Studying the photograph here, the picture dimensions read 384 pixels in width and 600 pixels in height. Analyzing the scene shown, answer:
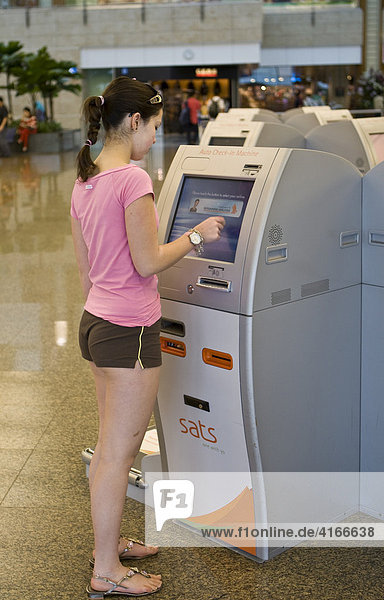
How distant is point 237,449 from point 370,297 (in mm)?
789

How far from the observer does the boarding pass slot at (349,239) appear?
116 inches

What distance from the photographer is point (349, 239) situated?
2.97 m

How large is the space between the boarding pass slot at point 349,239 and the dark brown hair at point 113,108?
0.88 meters

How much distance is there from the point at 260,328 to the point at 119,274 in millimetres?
530

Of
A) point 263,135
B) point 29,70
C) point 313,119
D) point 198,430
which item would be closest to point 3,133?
point 29,70

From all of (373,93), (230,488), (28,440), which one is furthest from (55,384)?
(373,93)

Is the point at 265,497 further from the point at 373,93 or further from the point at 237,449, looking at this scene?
the point at 373,93

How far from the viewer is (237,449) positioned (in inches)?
112

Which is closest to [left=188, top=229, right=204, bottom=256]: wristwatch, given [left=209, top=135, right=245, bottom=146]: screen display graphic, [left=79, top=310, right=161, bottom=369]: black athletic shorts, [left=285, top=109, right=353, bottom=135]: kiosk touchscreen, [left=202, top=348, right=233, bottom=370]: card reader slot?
[left=79, top=310, right=161, bottom=369]: black athletic shorts

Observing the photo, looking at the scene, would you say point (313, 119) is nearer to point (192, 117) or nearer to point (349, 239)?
point (349, 239)

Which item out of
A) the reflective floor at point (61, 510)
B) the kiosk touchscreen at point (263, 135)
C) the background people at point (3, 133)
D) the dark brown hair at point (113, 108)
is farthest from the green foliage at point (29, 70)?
the dark brown hair at point (113, 108)

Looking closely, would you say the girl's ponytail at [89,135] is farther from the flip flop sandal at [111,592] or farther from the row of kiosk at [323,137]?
the row of kiosk at [323,137]

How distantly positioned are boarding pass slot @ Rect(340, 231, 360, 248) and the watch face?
652mm

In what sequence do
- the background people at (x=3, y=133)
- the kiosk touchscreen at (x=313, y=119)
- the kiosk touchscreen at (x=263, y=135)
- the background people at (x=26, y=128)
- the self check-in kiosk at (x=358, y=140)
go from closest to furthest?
the self check-in kiosk at (x=358, y=140) < the kiosk touchscreen at (x=263, y=135) < the kiosk touchscreen at (x=313, y=119) < the background people at (x=3, y=133) < the background people at (x=26, y=128)
